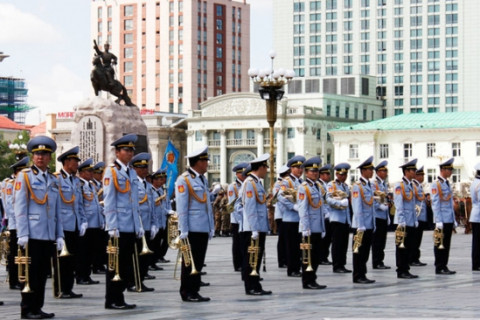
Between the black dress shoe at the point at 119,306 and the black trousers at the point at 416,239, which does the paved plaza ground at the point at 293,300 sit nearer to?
the black dress shoe at the point at 119,306

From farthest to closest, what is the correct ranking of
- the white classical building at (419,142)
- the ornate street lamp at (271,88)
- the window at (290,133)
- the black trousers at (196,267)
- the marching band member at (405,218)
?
the window at (290,133), the white classical building at (419,142), the ornate street lamp at (271,88), the marching band member at (405,218), the black trousers at (196,267)

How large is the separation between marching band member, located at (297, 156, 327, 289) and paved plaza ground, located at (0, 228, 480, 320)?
0.94 feet

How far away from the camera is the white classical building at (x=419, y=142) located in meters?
104

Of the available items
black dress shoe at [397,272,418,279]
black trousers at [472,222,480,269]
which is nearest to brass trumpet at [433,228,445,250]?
black trousers at [472,222,480,269]

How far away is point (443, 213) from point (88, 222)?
237 inches

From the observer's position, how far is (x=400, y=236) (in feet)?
61.4

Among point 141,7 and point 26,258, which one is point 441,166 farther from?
point 141,7

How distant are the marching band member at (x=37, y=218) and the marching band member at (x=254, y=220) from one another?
3.17 m

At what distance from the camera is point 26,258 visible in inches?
518

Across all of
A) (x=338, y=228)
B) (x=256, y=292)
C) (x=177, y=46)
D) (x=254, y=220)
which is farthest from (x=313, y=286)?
(x=177, y=46)

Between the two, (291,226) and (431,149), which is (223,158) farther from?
(291,226)

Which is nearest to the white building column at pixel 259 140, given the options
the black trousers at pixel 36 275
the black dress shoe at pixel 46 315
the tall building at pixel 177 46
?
the tall building at pixel 177 46

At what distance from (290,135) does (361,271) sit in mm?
101267

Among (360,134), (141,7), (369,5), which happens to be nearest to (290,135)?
(360,134)
